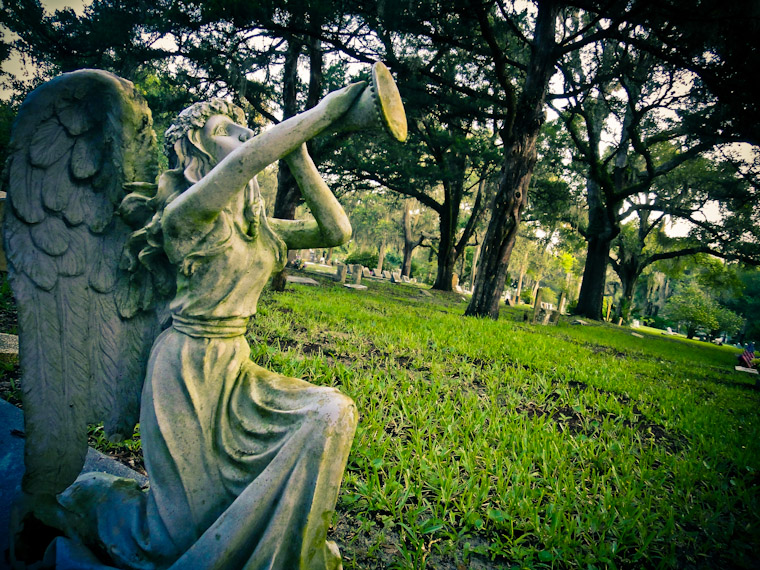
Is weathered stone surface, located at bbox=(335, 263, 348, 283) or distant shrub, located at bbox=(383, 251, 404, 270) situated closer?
weathered stone surface, located at bbox=(335, 263, 348, 283)

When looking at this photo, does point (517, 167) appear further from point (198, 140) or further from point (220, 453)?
point (220, 453)

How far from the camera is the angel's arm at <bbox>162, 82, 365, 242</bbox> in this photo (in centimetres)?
119

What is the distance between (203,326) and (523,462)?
6.79 feet

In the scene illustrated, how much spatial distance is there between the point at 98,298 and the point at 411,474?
5.81ft

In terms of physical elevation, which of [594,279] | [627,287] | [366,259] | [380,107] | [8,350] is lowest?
[8,350]

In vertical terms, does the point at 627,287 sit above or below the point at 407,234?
below

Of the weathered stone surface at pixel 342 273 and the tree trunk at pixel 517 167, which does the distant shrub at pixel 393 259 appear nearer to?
the weathered stone surface at pixel 342 273

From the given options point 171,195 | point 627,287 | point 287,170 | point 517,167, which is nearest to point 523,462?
point 171,195

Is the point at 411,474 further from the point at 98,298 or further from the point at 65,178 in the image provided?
the point at 65,178

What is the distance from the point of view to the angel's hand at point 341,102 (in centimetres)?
118

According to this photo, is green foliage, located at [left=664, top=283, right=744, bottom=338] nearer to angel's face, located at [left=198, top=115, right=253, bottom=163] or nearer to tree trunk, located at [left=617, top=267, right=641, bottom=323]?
tree trunk, located at [left=617, top=267, right=641, bottom=323]

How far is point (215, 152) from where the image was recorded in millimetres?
1405

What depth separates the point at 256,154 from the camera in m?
1.19

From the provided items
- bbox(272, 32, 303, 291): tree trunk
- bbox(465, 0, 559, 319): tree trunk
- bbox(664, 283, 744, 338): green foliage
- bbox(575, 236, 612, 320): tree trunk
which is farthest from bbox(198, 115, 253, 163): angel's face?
bbox(664, 283, 744, 338): green foliage
